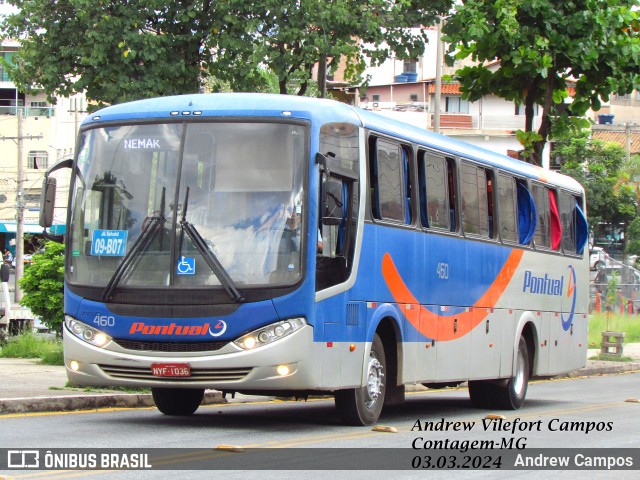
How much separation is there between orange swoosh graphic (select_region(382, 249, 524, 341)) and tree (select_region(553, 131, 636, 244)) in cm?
4141

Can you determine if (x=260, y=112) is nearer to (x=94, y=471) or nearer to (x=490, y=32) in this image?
(x=94, y=471)

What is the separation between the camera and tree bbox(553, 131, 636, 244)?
5866cm

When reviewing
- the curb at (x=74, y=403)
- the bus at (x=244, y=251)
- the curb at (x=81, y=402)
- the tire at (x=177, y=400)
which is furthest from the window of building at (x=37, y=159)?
the bus at (x=244, y=251)

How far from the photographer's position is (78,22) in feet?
64.3

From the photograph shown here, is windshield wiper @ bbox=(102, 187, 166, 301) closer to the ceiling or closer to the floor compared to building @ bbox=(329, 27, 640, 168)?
closer to the floor

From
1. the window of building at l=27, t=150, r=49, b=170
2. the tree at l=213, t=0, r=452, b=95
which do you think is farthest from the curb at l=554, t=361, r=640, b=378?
the window of building at l=27, t=150, r=49, b=170

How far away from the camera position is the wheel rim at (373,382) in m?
13.1

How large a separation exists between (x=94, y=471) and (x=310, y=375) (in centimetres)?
333

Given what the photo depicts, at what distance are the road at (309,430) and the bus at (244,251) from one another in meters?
0.46

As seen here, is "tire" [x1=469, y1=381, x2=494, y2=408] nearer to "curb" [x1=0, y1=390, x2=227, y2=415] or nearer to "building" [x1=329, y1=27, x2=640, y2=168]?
"curb" [x1=0, y1=390, x2=227, y2=415]

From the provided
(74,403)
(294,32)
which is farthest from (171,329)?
(294,32)

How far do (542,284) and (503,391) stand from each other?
84.5 inches

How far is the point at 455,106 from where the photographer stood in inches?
2702

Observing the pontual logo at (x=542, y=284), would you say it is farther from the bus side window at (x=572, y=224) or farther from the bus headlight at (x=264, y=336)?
the bus headlight at (x=264, y=336)
